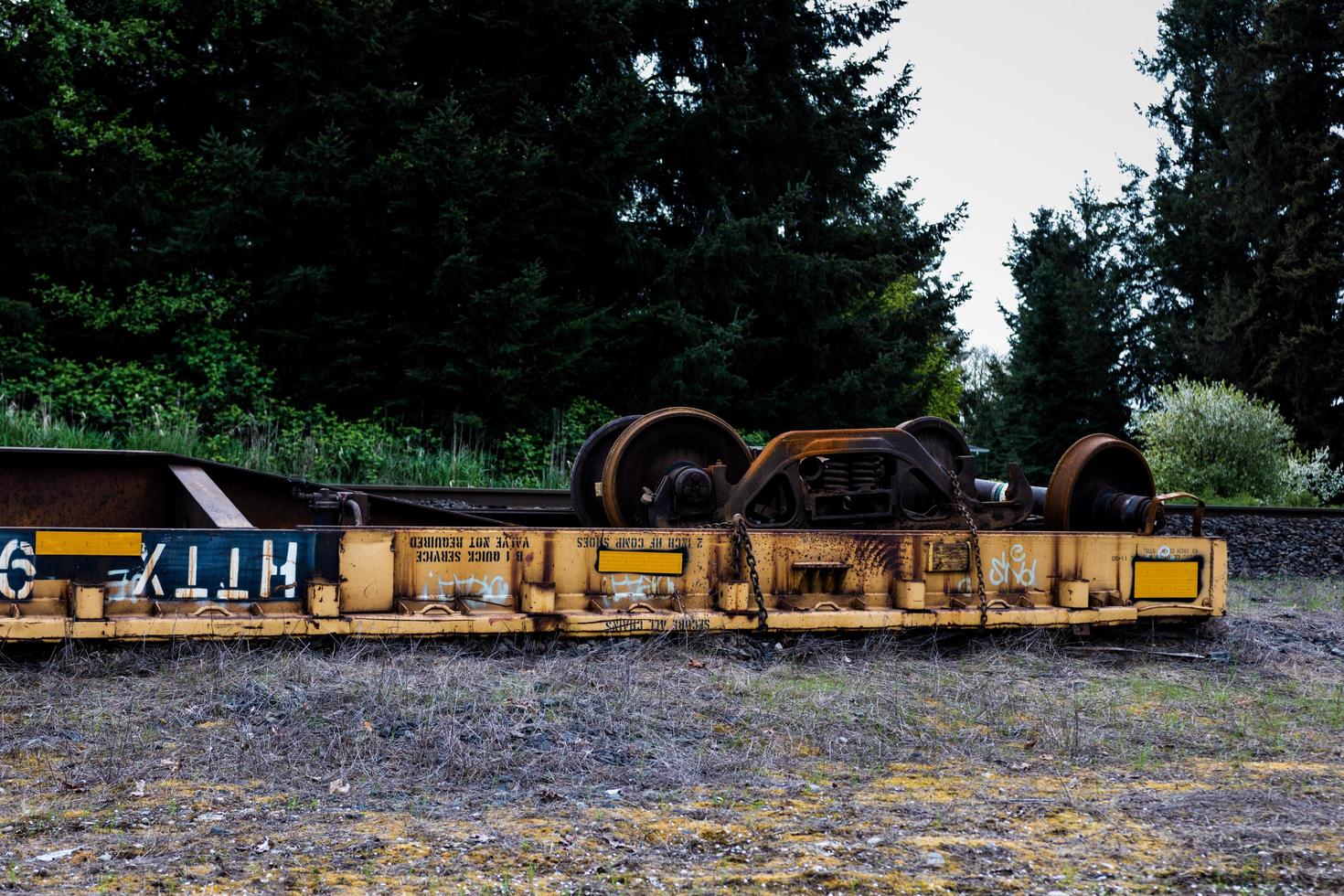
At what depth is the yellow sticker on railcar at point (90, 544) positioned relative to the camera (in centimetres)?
529

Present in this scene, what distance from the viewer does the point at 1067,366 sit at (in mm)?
39625

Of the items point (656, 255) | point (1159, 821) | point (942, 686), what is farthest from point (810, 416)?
point (1159, 821)

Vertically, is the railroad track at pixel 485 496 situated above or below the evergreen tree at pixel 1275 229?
below

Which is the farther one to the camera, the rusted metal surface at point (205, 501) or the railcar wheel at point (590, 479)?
the railcar wheel at point (590, 479)

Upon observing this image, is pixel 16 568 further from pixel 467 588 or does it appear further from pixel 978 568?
pixel 978 568

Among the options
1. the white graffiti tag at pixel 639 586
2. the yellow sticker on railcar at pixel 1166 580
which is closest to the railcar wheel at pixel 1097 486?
the yellow sticker on railcar at pixel 1166 580

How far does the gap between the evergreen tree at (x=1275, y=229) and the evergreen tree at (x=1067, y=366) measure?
2574 mm

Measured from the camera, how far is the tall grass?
46.5 ft

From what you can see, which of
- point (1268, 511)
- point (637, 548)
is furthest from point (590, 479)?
point (1268, 511)

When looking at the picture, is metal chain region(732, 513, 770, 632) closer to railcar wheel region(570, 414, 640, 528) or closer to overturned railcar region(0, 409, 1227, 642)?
overturned railcar region(0, 409, 1227, 642)

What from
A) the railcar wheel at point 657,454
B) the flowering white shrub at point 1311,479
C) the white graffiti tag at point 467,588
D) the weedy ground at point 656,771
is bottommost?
the weedy ground at point 656,771

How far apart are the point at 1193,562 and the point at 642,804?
4.79 metres

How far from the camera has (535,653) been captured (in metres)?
5.95

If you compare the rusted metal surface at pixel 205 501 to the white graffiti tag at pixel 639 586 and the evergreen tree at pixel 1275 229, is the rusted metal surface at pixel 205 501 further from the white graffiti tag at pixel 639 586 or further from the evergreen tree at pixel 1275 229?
the evergreen tree at pixel 1275 229
